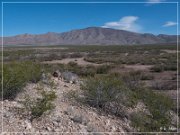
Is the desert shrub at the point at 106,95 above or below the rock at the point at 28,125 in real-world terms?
above

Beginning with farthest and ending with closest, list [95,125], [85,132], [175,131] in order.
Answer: [175,131] → [95,125] → [85,132]

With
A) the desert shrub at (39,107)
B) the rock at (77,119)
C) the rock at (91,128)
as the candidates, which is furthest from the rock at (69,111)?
the rock at (91,128)

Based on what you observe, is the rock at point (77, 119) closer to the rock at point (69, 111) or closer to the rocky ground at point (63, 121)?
the rocky ground at point (63, 121)

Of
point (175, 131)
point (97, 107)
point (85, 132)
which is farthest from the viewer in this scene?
point (97, 107)

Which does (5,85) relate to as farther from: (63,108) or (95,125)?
(95,125)

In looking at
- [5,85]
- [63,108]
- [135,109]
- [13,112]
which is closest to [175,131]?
[135,109]

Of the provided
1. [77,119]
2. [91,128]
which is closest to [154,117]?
[91,128]

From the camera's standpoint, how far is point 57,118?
6.42 m

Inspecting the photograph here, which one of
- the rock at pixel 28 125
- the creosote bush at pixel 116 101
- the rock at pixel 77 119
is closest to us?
the rock at pixel 28 125

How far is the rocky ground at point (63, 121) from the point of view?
19.4 feet

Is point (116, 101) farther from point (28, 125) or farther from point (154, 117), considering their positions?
point (28, 125)

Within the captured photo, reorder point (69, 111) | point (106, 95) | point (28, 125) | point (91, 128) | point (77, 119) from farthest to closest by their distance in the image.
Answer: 1. point (106, 95)
2. point (69, 111)
3. point (77, 119)
4. point (91, 128)
5. point (28, 125)

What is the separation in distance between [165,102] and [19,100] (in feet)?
13.9

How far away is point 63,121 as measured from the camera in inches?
251
